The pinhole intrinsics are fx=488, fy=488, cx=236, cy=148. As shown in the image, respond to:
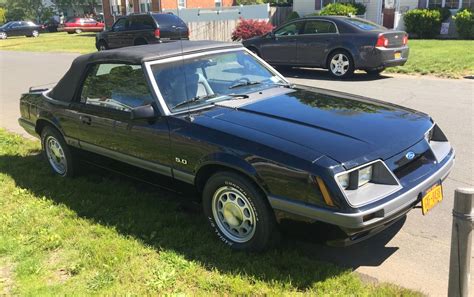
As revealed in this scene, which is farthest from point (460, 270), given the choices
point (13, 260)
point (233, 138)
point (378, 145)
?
point (13, 260)

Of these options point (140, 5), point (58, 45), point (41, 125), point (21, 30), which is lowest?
point (58, 45)

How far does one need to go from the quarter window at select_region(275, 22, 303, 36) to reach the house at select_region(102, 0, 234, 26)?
85.0ft

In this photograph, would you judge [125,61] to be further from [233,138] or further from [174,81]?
[233,138]

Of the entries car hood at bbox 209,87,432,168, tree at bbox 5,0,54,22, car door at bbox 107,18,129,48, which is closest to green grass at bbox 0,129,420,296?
car hood at bbox 209,87,432,168

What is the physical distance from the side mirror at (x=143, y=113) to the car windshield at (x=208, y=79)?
19 cm

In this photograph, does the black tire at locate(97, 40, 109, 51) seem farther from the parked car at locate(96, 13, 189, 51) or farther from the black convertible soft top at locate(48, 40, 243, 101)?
the black convertible soft top at locate(48, 40, 243, 101)

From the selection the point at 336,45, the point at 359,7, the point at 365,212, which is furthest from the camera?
the point at 359,7

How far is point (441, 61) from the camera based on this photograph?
13.7 meters

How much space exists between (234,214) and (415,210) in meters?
1.85

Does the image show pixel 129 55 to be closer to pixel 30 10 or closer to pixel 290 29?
pixel 290 29

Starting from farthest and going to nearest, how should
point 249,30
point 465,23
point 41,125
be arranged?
point 465,23 < point 249,30 < point 41,125

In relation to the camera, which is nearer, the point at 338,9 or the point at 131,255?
the point at 131,255

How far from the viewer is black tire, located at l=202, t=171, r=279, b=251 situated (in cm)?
357

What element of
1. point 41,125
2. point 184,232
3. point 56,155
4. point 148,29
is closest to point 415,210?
point 184,232
